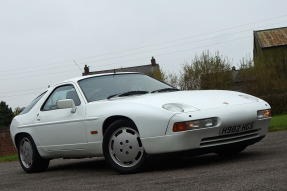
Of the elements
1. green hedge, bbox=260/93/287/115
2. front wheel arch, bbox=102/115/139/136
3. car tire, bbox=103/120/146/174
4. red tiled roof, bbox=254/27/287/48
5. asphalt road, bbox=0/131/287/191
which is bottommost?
green hedge, bbox=260/93/287/115

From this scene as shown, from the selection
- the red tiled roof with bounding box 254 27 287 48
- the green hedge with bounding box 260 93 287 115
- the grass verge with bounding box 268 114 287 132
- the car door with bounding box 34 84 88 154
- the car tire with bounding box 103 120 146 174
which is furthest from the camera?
the red tiled roof with bounding box 254 27 287 48

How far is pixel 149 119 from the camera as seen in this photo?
584 cm

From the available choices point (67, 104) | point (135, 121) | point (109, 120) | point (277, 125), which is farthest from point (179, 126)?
point (277, 125)

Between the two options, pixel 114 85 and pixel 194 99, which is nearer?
pixel 194 99

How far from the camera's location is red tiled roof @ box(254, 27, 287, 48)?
2207 inches

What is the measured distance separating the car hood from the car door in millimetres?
659

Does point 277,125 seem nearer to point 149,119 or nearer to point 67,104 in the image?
point 67,104

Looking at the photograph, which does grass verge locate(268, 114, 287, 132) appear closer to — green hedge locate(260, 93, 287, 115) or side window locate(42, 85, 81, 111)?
side window locate(42, 85, 81, 111)

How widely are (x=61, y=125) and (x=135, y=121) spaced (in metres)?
1.60

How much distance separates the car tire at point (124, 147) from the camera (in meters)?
6.03

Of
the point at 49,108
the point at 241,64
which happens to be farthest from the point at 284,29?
the point at 49,108

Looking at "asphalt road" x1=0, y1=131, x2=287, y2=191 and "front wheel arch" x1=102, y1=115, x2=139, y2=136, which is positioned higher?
"front wheel arch" x1=102, y1=115, x2=139, y2=136

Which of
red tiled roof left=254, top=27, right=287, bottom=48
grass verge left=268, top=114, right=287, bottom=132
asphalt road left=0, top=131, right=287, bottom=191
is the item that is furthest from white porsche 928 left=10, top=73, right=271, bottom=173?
red tiled roof left=254, top=27, right=287, bottom=48

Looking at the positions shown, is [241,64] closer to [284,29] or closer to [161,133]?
[284,29]
